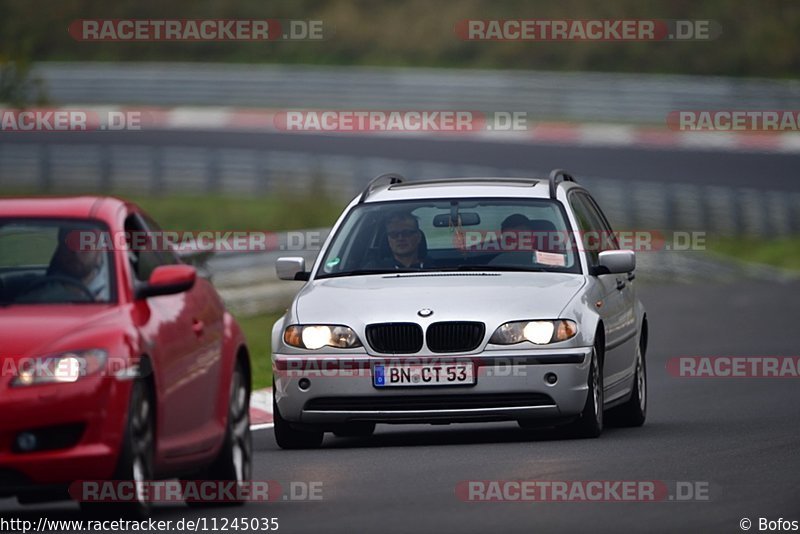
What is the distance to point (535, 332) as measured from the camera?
13.2 metres

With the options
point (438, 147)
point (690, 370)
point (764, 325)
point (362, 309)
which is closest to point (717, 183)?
point (438, 147)

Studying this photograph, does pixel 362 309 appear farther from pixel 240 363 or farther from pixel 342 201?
pixel 342 201

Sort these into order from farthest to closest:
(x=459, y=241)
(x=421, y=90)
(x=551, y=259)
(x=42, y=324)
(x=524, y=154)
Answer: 1. (x=421, y=90)
2. (x=524, y=154)
3. (x=459, y=241)
4. (x=551, y=259)
5. (x=42, y=324)

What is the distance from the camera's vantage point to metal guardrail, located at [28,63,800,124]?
4847 cm

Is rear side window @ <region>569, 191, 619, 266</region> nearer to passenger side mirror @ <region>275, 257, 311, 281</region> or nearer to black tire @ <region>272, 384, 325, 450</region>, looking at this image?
passenger side mirror @ <region>275, 257, 311, 281</region>

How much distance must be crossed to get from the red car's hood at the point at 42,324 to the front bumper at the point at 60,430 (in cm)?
20

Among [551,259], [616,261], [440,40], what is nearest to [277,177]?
[440,40]

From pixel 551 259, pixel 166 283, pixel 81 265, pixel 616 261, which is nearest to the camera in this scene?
pixel 166 283

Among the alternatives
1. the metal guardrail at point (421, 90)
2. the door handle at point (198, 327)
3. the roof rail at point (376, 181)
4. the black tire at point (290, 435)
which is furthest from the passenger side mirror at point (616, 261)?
the metal guardrail at point (421, 90)

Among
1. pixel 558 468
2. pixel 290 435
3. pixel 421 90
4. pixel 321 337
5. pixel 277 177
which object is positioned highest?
pixel 321 337

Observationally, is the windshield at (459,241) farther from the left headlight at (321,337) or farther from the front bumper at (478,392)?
the front bumper at (478,392)

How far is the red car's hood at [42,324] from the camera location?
29.5 feet

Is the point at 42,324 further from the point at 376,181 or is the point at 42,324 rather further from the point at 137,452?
the point at 376,181

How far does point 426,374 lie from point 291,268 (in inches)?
61.4
